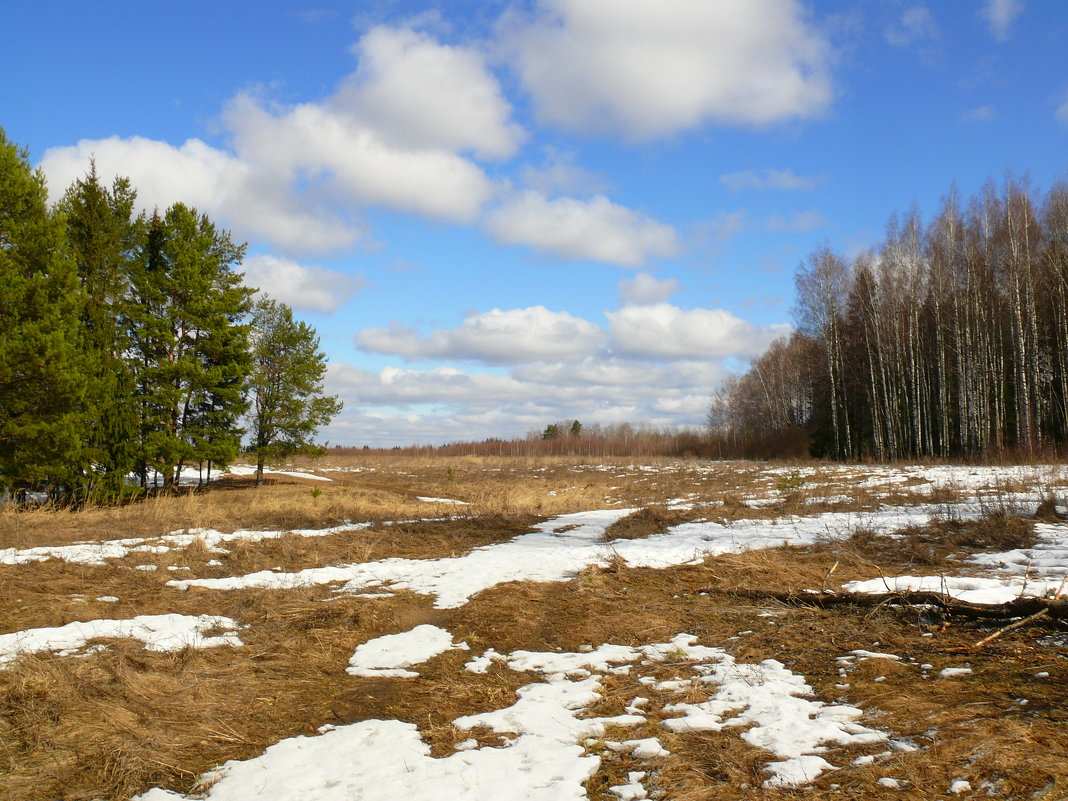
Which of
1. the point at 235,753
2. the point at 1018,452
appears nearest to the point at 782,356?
the point at 1018,452

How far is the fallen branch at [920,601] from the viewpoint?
4654mm

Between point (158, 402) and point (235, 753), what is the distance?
59.4 feet

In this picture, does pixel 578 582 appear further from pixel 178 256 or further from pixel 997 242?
Result: pixel 997 242

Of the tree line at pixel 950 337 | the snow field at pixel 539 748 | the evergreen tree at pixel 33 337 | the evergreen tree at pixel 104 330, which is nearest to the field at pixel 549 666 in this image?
the snow field at pixel 539 748

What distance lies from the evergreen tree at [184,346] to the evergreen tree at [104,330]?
0.55 metres

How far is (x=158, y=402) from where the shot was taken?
19.0 metres

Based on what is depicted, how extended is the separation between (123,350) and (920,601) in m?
20.7

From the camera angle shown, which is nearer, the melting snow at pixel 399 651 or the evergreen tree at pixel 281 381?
the melting snow at pixel 399 651

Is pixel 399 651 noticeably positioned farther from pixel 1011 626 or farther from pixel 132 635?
pixel 1011 626

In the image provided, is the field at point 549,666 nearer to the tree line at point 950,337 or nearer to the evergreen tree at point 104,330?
the evergreen tree at point 104,330

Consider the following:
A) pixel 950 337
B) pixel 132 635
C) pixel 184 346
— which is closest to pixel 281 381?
pixel 184 346

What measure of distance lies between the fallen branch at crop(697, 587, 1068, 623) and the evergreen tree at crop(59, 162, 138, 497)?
17.2m

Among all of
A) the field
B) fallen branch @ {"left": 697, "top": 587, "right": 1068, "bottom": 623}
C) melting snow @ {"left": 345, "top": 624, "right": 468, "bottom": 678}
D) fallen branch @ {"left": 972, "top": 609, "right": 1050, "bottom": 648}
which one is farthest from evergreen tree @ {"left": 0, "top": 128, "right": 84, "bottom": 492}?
fallen branch @ {"left": 972, "top": 609, "right": 1050, "bottom": 648}

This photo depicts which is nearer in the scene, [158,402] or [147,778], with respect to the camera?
[147,778]
